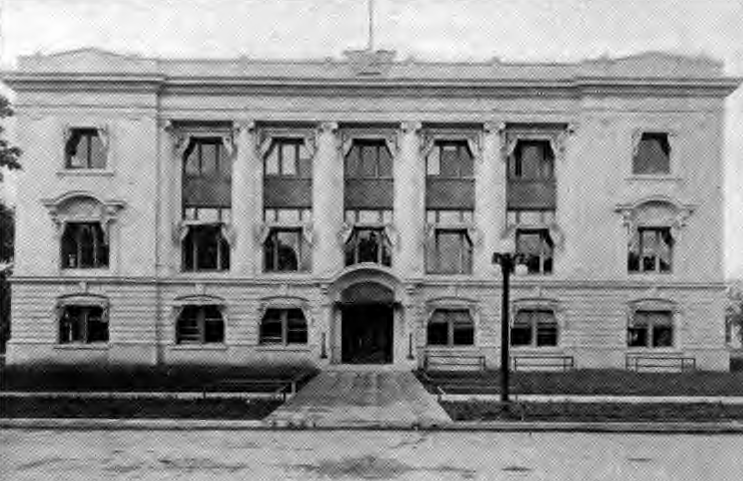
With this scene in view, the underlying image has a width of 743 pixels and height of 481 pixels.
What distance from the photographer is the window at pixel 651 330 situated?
4150 centimetres

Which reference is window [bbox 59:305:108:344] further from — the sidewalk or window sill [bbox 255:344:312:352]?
the sidewalk

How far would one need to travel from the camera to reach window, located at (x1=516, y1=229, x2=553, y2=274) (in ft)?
138

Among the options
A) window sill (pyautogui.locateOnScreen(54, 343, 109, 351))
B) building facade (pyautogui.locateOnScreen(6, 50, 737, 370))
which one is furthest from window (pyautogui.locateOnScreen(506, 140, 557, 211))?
window sill (pyautogui.locateOnScreen(54, 343, 109, 351))

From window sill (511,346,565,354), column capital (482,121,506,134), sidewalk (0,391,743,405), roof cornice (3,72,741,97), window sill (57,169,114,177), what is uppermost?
roof cornice (3,72,741,97)

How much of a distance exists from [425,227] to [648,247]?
1011 centimetres

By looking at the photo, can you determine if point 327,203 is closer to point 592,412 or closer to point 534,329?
point 534,329

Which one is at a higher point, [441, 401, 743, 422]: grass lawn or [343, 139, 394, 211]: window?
[343, 139, 394, 211]: window

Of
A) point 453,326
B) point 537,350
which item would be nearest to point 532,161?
point 453,326

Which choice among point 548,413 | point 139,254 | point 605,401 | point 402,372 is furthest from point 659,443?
point 139,254

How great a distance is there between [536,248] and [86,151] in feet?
69.0

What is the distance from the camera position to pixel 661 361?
41125mm

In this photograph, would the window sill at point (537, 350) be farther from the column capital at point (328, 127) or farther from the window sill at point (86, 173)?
the window sill at point (86, 173)

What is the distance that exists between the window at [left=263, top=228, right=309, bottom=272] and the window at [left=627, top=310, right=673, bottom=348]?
1506 centimetres

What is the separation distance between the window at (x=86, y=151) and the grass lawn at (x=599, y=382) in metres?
17.8
